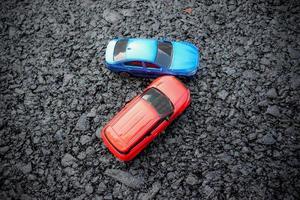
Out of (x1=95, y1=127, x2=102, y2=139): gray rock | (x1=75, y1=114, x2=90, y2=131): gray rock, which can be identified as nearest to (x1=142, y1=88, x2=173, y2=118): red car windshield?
(x1=95, y1=127, x2=102, y2=139): gray rock

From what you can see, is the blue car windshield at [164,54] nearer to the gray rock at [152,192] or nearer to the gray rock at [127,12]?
the gray rock at [127,12]

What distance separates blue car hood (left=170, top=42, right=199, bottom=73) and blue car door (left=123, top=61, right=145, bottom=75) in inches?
30.9

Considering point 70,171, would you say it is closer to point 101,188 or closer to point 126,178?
point 101,188

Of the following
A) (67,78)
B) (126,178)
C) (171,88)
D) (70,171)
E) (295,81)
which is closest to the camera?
(126,178)

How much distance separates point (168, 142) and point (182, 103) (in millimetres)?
998

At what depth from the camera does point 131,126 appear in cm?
612

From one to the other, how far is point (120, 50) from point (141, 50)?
590 millimetres

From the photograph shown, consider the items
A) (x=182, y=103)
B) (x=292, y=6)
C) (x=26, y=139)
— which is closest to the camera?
(x=182, y=103)

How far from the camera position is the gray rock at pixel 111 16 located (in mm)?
8734

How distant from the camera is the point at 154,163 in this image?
6465 millimetres

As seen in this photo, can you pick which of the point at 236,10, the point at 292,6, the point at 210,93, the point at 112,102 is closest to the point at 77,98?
the point at 112,102

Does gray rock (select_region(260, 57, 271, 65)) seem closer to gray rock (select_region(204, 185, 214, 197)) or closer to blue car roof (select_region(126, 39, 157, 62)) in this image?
blue car roof (select_region(126, 39, 157, 62))

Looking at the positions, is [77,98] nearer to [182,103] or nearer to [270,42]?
[182,103]

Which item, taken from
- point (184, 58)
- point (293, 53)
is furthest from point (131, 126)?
point (293, 53)
